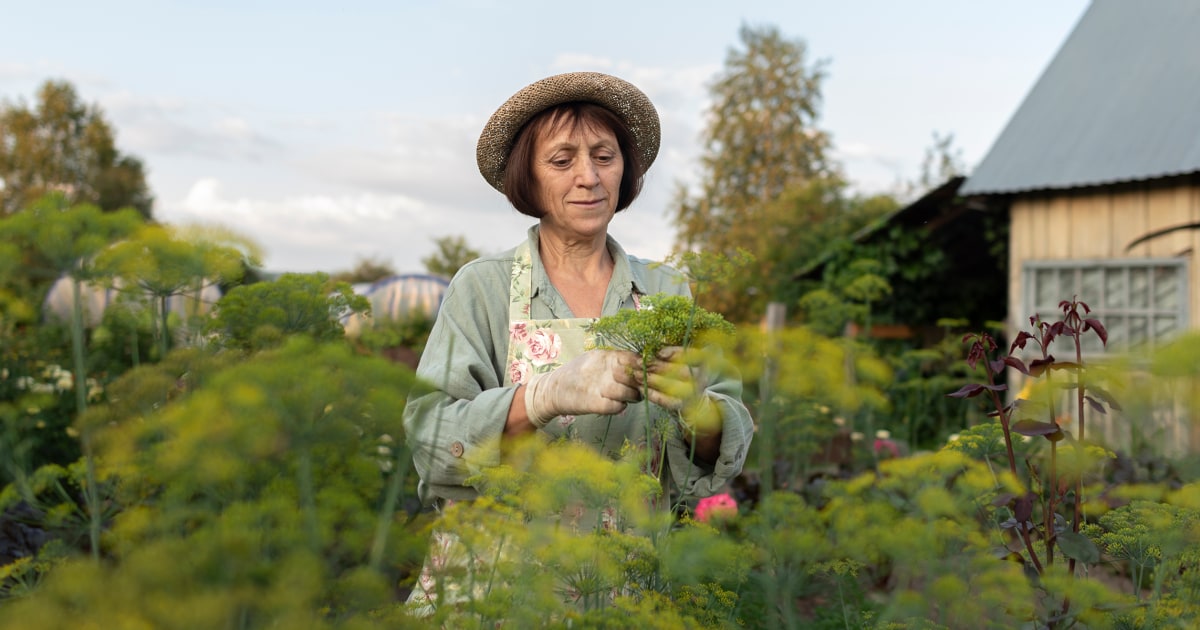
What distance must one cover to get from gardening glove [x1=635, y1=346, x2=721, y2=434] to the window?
8384mm

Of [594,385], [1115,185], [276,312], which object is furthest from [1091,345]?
[276,312]

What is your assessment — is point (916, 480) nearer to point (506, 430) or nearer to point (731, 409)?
point (731, 409)

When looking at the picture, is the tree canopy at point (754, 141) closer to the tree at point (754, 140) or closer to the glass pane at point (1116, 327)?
the tree at point (754, 140)

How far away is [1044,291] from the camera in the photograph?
387 inches

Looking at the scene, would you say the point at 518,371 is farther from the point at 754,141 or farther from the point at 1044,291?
the point at 754,141

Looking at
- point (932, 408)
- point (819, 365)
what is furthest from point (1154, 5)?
point (819, 365)

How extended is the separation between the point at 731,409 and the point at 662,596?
0.56 m

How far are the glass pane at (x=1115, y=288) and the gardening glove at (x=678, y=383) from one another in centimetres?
915

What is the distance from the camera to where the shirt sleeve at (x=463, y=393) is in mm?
1806

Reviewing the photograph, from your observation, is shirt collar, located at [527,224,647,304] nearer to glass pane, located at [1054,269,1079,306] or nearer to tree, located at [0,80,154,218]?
glass pane, located at [1054,269,1079,306]

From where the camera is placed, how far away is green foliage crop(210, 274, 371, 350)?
6.33 ft

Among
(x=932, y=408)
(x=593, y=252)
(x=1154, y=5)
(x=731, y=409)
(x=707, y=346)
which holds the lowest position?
(x=932, y=408)

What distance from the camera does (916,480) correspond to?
72.8 inches

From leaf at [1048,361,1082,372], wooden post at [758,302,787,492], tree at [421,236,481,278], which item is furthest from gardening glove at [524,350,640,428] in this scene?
tree at [421,236,481,278]
